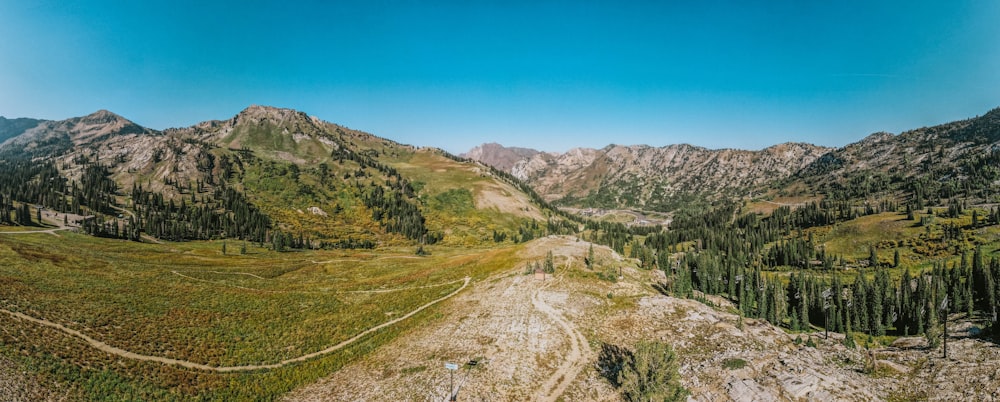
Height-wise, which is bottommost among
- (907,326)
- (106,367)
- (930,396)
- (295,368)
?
(907,326)

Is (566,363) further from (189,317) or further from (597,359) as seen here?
(189,317)

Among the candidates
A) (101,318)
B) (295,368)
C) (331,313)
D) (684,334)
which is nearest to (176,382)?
(295,368)

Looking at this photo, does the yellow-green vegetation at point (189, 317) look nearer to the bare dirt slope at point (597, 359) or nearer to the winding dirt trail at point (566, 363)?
the bare dirt slope at point (597, 359)

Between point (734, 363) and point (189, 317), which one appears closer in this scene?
point (734, 363)

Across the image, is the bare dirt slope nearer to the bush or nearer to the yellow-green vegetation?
the bush

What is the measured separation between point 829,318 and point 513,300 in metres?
115

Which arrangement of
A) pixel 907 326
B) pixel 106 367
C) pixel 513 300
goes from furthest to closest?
pixel 907 326, pixel 513 300, pixel 106 367

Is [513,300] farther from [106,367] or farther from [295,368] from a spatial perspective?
[106,367]

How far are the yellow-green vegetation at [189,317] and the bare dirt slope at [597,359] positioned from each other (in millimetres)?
8418

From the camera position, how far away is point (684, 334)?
2227 inches

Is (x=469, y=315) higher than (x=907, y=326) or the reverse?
higher

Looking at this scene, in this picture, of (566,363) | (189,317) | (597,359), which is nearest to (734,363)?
(597,359)

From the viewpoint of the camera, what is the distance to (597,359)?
51969 mm

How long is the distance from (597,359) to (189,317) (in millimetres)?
63945
